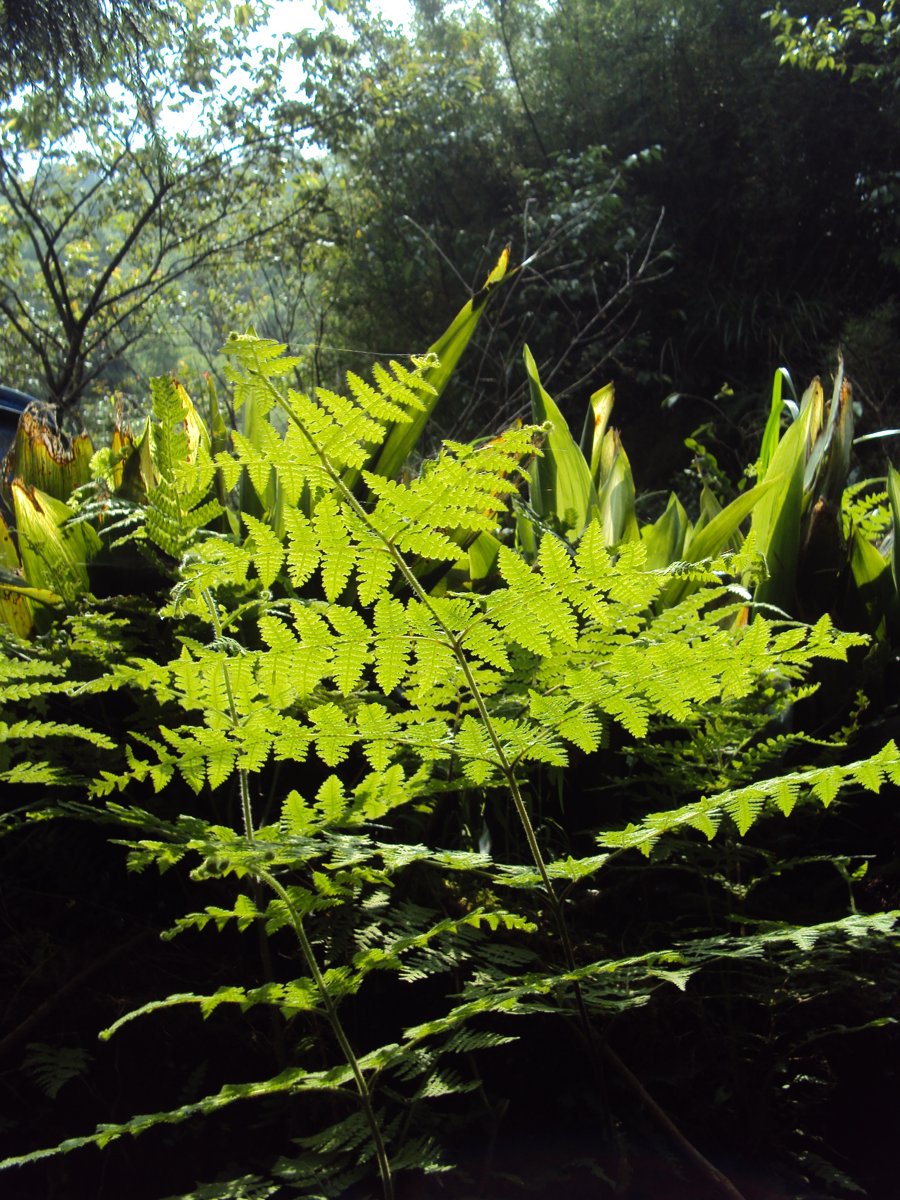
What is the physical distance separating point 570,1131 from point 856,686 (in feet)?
3.18

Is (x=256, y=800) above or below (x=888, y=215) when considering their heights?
below

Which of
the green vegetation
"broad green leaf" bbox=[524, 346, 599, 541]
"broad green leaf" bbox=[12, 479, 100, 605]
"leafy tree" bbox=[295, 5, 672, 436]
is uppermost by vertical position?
"leafy tree" bbox=[295, 5, 672, 436]

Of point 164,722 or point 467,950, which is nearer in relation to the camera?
point 467,950

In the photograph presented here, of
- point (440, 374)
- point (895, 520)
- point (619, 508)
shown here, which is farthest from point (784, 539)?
point (440, 374)

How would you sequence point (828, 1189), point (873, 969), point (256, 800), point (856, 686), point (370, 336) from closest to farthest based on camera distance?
point (828, 1189)
point (873, 969)
point (256, 800)
point (856, 686)
point (370, 336)

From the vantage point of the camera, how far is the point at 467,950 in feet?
3.82

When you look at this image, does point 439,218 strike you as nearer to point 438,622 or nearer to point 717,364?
point 717,364

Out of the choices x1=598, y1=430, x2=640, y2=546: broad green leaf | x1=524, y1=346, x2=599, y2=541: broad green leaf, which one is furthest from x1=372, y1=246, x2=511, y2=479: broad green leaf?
x1=598, y1=430, x2=640, y2=546: broad green leaf

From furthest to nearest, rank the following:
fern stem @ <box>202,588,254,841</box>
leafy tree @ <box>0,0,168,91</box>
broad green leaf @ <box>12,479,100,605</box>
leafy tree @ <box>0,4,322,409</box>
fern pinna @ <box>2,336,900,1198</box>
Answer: leafy tree @ <box>0,4,322,409</box>, leafy tree @ <box>0,0,168,91</box>, broad green leaf @ <box>12,479,100,605</box>, fern stem @ <box>202,588,254,841</box>, fern pinna @ <box>2,336,900,1198</box>

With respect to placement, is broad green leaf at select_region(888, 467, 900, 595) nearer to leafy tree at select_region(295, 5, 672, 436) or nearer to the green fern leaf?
the green fern leaf

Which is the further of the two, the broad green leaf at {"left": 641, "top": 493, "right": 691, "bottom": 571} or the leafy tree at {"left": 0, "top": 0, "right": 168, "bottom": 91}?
the leafy tree at {"left": 0, "top": 0, "right": 168, "bottom": 91}

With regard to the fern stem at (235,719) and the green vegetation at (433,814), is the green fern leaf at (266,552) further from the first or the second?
the fern stem at (235,719)

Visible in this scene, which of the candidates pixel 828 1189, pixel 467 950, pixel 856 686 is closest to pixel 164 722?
pixel 467 950

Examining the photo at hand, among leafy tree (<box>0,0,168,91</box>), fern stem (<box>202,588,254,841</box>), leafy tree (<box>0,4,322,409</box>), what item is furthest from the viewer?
leafy tree (<box>0,4,322,409</box>)
